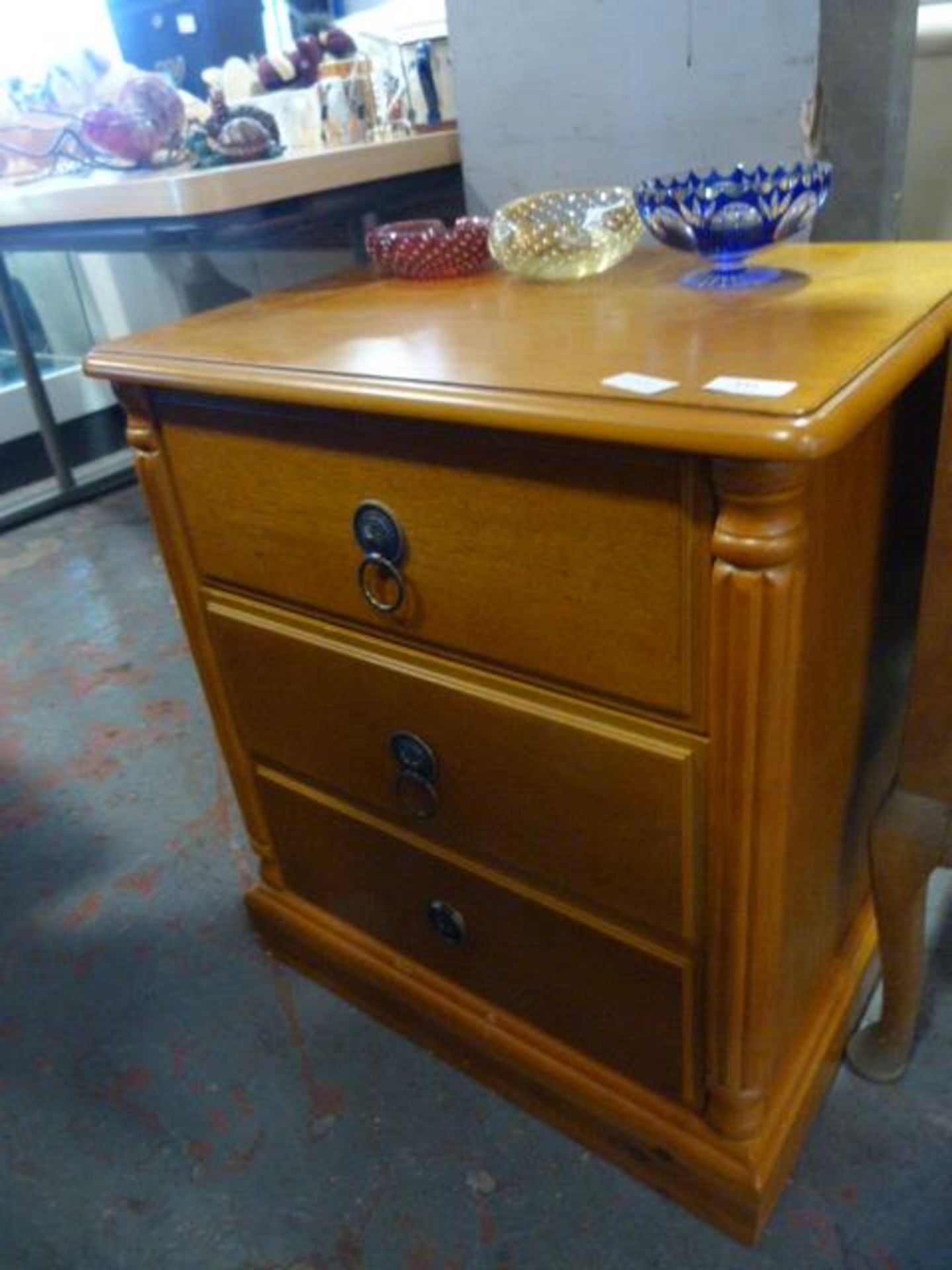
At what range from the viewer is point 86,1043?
1023 millimetres

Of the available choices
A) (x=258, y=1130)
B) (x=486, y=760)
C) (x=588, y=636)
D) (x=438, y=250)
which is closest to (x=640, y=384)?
(x=588, y=636)

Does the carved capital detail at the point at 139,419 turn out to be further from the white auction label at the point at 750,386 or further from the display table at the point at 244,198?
the white auction label at the point at 750,386

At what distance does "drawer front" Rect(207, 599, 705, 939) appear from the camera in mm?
641

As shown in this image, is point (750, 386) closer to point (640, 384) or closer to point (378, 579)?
point (640, 384)

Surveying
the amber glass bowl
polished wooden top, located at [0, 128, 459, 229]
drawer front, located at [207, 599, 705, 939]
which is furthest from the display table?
drawer front, located at [207, 599, 705, 939]

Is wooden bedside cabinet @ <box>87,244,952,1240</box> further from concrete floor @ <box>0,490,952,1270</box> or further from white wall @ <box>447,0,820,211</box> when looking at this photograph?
white wall @ <box>447,0,820,211</box>

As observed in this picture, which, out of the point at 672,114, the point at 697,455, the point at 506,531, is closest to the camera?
the point at 697,455

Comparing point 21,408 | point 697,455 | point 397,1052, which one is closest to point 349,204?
point 697,455

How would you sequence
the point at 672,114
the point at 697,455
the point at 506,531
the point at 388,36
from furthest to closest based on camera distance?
the point at 388,36 < the point at 672,114 < the point at 506,531 < the point at 697,455

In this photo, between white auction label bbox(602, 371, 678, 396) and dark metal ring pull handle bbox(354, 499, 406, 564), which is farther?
dark metal ring pull handle bbox(354, 499, 406, 564)

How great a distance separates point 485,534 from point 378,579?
12 centimetres

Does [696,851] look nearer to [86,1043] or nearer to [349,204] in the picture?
[86,1043]

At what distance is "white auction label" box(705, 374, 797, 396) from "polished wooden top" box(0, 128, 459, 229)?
0.69 m

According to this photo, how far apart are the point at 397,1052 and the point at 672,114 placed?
0.94 metres
